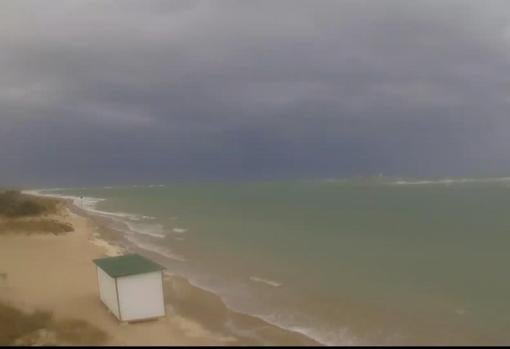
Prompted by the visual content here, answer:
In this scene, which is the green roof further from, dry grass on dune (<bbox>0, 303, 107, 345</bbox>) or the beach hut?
dry grass on dune (<bbox>0, 303, 107, 345</bbox>)

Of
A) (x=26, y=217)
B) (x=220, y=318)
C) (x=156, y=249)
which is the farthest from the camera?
(x=26, y=217)

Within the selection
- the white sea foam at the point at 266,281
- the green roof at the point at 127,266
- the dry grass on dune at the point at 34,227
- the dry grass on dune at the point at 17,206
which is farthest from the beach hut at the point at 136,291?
the dry grass on dune at the point at 17,206

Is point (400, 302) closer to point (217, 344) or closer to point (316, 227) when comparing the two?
point (217, 344)

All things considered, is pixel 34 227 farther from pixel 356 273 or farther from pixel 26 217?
pixel 356 273

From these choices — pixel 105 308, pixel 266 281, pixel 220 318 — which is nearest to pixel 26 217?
pixel 266 281

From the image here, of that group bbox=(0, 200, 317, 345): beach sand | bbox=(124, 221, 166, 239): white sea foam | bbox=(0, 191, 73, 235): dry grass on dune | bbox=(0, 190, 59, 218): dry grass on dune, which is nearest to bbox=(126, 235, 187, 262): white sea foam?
bbox=(124, 221, 166, 239): white sea foam

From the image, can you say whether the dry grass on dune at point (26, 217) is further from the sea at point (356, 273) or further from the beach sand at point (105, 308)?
the beach sand at point (105, 308)
